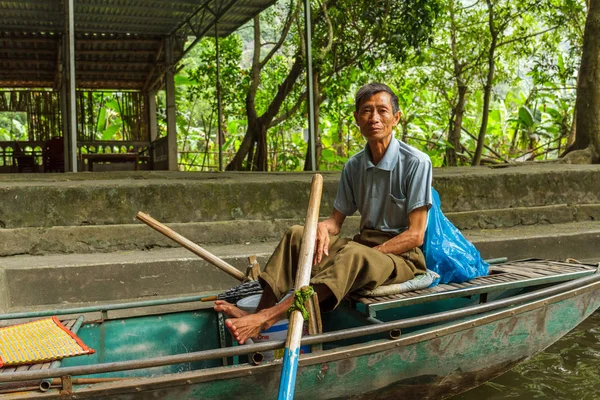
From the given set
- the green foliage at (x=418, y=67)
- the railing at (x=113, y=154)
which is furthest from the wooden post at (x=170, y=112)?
the green foliage at (x=418, y=67)

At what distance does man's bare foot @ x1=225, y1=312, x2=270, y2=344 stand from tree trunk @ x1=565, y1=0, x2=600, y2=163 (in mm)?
7117

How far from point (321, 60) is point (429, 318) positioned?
788 centimetres

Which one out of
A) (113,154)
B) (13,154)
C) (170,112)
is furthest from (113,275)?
(13,154)

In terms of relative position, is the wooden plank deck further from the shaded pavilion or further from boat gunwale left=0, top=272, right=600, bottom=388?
the shaded pavilion

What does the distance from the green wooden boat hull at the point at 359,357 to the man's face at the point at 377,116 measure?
0.99 m

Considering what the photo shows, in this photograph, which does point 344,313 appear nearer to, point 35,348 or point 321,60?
point 35,348

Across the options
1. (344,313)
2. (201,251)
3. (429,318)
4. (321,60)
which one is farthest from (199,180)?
(321,60)

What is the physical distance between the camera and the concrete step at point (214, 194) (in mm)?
5559

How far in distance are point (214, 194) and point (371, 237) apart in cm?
280

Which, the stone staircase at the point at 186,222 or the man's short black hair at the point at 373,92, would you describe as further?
the stone staircase at the point at 186,222

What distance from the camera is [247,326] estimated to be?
2.95 metres

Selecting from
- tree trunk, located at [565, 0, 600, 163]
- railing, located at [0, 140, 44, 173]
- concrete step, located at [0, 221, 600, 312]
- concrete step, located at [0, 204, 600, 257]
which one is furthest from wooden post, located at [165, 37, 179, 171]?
tree trunk, located at [565, 0, 600, 163]

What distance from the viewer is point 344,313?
3.46 metres

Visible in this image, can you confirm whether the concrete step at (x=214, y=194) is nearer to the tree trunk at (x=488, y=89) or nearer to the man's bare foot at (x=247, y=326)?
the man's bare foot at (x=247, y=326)
